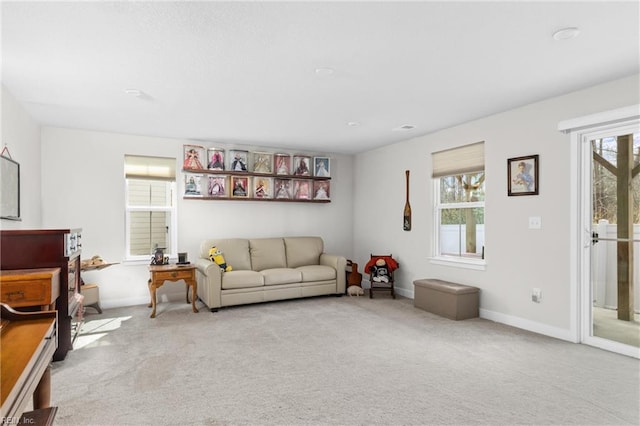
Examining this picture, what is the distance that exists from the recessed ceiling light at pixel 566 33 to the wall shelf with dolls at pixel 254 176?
4401 mm

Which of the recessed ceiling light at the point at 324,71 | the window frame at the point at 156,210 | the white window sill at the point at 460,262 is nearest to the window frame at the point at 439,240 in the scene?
the white window sill at the point at 460,262

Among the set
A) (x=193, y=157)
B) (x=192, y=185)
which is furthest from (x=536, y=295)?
(x=193, y=157)

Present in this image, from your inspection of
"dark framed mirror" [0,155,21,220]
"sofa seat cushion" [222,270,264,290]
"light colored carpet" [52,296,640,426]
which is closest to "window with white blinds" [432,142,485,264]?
"light colored carpet" [52,296,640,426]

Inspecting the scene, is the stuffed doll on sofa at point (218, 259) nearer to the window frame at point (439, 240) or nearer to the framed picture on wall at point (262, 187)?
the framed picture on wall at point (262, 187)

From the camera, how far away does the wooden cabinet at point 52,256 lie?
2879 mm

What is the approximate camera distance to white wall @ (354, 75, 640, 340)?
3676 millimetres

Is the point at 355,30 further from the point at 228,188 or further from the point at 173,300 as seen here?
the point at 173,300

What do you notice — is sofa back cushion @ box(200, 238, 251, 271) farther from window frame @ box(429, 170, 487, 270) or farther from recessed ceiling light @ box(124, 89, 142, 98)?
window frame @ box(429, 170, 487, 270)

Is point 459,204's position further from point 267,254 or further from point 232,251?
point 232,251

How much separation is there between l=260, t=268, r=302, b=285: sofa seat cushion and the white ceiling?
7.09 ft

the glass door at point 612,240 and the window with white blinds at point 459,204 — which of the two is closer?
the glass door at point 612,240

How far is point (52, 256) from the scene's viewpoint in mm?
3021

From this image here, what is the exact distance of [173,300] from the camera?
17.9ft

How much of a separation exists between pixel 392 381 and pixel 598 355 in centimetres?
196
